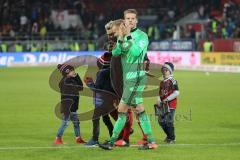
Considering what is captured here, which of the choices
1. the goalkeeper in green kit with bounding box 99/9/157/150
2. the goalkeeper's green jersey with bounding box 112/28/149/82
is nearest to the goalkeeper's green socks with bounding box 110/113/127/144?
the goalkeeper in green kit with bounding box 99/9/157/150

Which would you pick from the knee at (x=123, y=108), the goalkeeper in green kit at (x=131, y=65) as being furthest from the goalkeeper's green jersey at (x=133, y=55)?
the knee at (x=123, y=108)

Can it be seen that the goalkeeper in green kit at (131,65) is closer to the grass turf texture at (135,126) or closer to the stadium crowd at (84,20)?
the grass turf texture at (135,126)

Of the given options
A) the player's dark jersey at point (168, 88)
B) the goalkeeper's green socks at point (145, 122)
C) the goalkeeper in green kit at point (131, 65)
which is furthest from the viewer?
the player's dark jersey at point (168, 88)

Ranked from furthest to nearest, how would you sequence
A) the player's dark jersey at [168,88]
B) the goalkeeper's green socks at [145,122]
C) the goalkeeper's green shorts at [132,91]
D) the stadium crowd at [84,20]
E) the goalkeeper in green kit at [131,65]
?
the stadium crowd at [84,20] → the player's dark jersey at [168,88] → the goalkeeper's green socks at [145,122] → the goalkeeper's green shorts at [132,91] → the goalkeeper in green kit at [131,65]

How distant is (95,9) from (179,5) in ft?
22.0

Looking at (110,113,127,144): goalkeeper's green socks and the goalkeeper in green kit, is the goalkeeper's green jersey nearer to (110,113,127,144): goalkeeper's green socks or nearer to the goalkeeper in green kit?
the goalkeeper in green kit

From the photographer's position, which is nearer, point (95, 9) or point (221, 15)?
point (221, 15)

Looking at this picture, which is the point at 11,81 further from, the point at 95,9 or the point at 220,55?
the point at 95,9

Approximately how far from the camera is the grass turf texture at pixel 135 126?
36.7 ft

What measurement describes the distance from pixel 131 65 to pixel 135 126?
→ 4.66 m

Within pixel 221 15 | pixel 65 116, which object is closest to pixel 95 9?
pixel 221 15

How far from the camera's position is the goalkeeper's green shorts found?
11141mm

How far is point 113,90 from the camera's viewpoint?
1209 centimetres

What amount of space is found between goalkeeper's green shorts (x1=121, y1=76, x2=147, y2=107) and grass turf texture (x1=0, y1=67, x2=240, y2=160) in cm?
89
